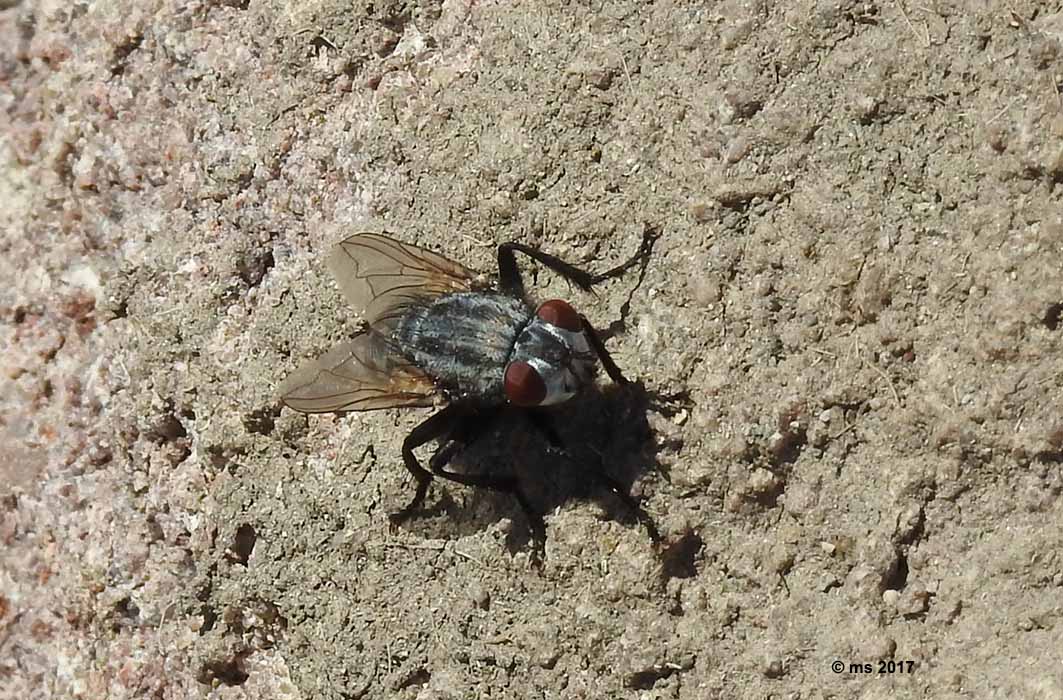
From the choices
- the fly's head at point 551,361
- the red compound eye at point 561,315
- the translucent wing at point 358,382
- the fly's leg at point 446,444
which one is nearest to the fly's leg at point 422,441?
the fly's leg at point 446,444

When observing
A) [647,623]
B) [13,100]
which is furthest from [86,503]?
[647,623]

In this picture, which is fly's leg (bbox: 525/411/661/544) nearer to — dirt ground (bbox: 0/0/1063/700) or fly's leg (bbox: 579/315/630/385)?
dirt ground (bbox: 0/0/1063/700)

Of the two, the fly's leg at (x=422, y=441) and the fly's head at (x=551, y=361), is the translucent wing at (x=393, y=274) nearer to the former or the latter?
the fly's leg at (x=422, y=441)

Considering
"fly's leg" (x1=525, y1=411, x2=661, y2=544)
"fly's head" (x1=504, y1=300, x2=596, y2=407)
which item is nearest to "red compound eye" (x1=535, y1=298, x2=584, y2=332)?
"fly's head" (x1=504, y1=300, x2=596, y2=407)

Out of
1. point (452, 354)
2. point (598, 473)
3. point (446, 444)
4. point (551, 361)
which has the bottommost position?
point (446, 444)

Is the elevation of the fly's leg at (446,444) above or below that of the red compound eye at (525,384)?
below

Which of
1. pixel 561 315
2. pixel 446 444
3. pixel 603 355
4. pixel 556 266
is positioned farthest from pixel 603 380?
pixel 446 444

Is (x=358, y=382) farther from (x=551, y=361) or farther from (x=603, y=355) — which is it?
(x=603, y=355)
